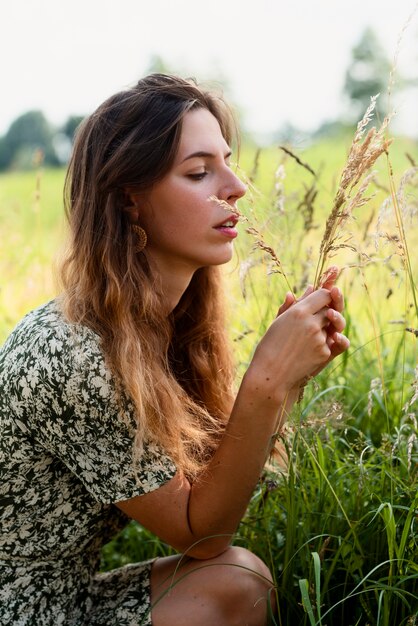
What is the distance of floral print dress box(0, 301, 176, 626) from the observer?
5.69ft

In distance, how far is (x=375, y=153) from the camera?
1460mm

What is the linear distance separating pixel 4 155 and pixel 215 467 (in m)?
31.0

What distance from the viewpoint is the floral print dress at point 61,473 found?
5.69 feet

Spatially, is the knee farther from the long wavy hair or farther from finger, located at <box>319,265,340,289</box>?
finger, located at <box>319,265,340,289</box>

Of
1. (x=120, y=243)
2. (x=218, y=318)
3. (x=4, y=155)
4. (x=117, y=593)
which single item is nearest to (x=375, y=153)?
(x=120, y=243)

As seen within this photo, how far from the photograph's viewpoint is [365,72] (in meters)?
36.5

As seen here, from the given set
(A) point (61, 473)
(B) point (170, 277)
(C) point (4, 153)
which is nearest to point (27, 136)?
(C) point (4, 153)

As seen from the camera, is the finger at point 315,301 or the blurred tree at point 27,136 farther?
the blurred tree at point 27,136

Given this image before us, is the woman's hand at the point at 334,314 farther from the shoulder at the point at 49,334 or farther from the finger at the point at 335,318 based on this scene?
the shoulder at the point at 49,334

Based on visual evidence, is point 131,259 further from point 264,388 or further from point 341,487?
point 341,487

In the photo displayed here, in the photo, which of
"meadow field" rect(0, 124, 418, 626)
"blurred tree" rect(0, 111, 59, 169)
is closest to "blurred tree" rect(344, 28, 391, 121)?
"blurred tree" rect(0, 111, 59, 169)

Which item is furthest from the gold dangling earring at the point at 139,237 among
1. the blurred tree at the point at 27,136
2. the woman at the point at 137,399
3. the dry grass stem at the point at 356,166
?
the blurred tree at the point at 27,136

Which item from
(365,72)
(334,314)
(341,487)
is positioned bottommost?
(365,72)

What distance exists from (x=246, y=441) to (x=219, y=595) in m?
0.38
